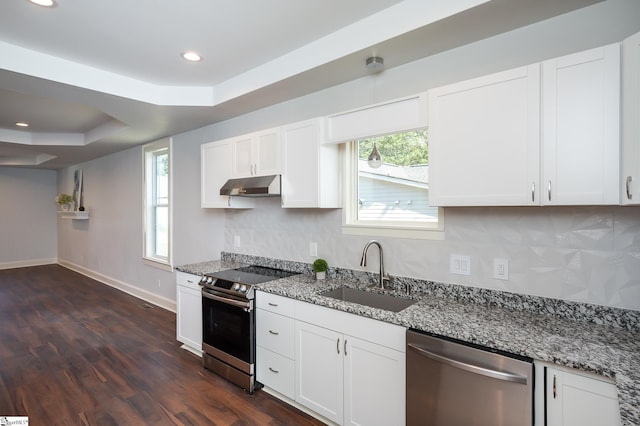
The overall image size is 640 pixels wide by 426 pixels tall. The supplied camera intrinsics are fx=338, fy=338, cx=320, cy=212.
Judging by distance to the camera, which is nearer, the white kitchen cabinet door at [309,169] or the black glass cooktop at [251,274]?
the white kitchen cabinet door at [309,169]

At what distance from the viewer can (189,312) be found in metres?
3.38

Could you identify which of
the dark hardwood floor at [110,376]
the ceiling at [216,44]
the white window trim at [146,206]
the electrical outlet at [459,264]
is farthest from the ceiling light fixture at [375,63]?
the white window trim at [146,206]

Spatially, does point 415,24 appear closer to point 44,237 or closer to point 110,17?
point 110,17

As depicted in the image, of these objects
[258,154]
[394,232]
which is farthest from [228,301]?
[394,232]

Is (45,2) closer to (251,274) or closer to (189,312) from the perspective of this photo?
(251,274)

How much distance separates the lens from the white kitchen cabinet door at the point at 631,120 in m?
1.36

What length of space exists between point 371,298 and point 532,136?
1.45m

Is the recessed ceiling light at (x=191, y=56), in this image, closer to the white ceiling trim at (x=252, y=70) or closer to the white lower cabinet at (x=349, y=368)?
the white ceiling trim at (x=252, y=70)

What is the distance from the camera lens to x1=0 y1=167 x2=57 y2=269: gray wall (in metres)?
8.00

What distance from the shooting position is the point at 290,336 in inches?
96.0

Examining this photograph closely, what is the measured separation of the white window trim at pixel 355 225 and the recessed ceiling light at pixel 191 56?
1339 millimetres

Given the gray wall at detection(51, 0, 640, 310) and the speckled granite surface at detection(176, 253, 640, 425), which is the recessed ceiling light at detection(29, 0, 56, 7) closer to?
the gray wall at detection(51, 0, 640, 310)

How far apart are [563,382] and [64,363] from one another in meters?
3.97

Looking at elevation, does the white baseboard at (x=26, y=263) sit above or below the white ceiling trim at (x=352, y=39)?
below
